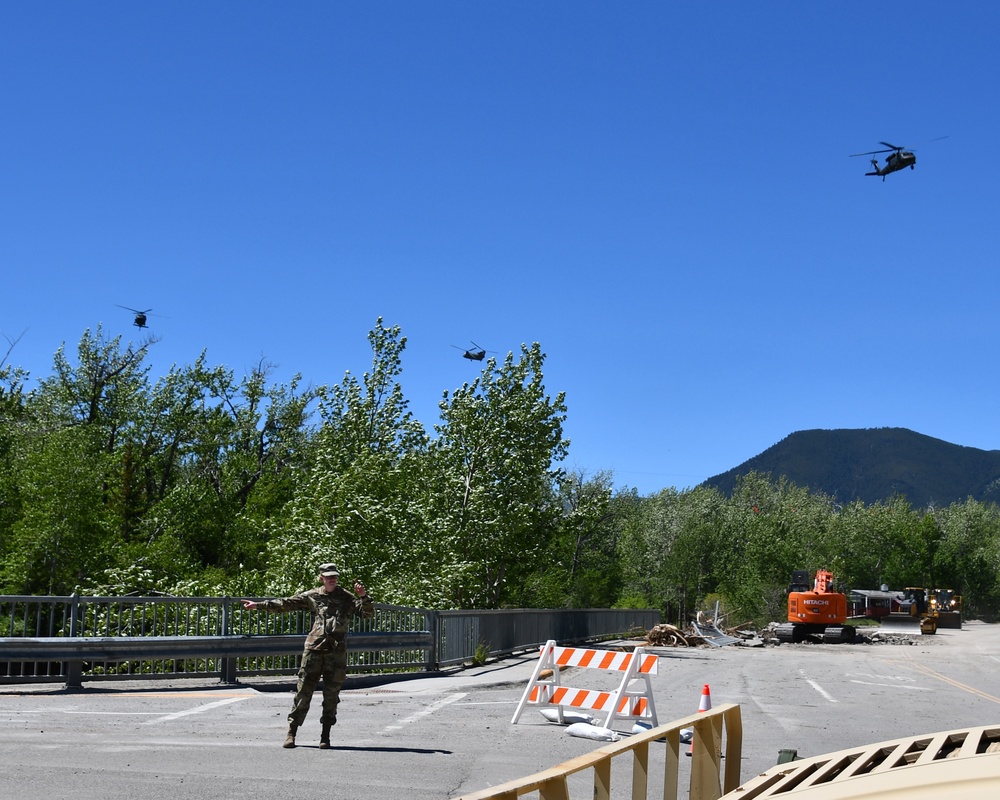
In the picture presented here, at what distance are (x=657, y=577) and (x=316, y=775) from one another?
3146 inches

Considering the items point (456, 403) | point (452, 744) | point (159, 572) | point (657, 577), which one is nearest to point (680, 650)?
point (456, 403)

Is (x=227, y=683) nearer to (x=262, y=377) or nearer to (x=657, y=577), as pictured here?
(x=262, y=377)

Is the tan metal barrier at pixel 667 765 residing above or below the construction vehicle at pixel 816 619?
above

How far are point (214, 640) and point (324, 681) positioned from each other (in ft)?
19.2

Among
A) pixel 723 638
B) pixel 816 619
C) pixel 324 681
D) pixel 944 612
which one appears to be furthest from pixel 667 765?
pixel 944 612

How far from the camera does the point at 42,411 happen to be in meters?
50.8

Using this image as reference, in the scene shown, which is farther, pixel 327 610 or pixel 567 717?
pixel 567 717

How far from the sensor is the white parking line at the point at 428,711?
42.4ft

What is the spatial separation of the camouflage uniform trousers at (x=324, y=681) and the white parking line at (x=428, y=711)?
1657 mm

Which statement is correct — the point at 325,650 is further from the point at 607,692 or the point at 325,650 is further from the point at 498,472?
the point at 498,472

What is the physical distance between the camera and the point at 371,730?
1252 cm

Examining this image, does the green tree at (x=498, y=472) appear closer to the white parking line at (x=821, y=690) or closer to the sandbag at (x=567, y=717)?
the white parking line at (x=821, y=690)

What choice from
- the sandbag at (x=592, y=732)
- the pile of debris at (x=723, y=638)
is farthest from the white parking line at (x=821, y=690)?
the pile of debris at (x=723, y=638)

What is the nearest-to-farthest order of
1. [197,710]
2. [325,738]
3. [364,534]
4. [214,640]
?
[325,738] → [197,710] → [214,640] → [364,534]
